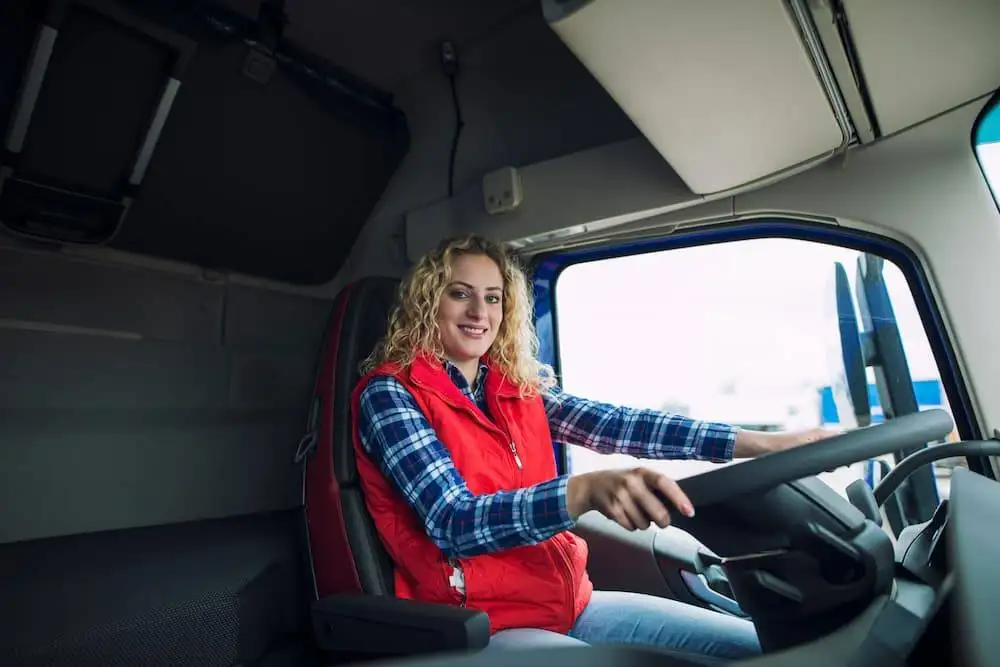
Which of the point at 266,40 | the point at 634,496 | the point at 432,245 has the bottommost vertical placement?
the point at 634,496

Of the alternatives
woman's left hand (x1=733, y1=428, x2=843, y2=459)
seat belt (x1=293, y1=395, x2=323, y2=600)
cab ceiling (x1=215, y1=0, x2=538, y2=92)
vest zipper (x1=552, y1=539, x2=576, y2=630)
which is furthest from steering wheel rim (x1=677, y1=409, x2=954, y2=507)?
cab ceiling (x1=215, y1=0, x2=538, y2=92)

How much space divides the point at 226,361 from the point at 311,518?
3.84 feet

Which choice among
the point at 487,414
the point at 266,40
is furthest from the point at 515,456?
the point at 266,40

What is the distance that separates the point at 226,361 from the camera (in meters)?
2.42

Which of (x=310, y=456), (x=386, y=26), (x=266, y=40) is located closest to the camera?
(x=310, y=456)

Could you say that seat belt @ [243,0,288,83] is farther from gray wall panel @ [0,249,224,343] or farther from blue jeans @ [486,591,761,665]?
blue jeans @ [486,591,761,665]

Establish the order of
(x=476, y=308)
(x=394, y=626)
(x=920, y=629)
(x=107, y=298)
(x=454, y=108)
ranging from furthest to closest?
(x=454, y=108) → (x=107, y=298) → (x=476, y=308) → (x=394, y=626) → (x=920, y=629)

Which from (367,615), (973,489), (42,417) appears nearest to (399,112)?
Result: (42,417)

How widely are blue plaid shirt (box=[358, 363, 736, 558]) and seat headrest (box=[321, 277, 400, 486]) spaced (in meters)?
0.07

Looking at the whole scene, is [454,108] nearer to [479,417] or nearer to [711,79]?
[711,79]

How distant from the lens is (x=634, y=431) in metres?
1.72

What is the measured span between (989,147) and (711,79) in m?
0.80

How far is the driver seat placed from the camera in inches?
45.6

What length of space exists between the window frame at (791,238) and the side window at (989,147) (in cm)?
23
